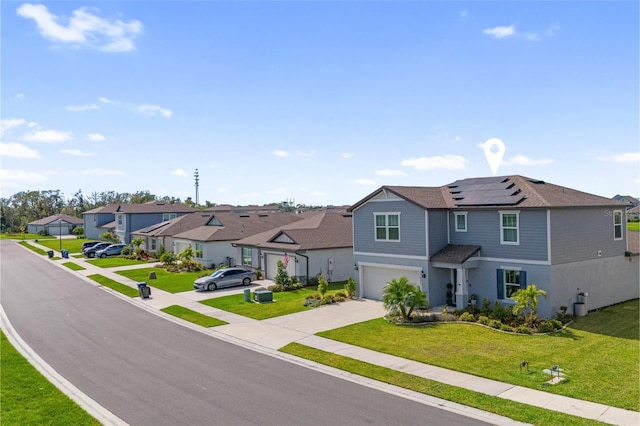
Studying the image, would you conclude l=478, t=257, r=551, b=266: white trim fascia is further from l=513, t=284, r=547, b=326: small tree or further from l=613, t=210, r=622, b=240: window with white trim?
l=613, t=210, r=622, b=240: window with white trim

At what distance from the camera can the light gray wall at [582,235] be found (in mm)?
23188

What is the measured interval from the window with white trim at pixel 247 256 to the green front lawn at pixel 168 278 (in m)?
3.28

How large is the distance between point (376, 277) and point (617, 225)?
14023 mm

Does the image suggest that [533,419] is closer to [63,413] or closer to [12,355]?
[63,413]

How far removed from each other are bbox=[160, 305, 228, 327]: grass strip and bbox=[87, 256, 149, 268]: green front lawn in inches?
959

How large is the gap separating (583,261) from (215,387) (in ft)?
64.4

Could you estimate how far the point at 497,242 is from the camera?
24828mm

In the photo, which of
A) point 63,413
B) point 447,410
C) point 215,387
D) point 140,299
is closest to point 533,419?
point 447,410

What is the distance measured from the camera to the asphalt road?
1277 cm

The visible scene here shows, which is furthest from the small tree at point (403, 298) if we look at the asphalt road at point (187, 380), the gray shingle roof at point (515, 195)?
the asphalt road at point (187, 380)

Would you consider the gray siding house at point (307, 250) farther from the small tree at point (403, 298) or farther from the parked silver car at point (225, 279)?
the small tree at point (403, 298)

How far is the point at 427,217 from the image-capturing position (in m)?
26.4

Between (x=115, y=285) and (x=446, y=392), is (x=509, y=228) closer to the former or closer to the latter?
(x=446, y=392)

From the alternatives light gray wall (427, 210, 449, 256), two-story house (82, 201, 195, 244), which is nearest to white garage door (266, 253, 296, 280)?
light gray wall (427, 210, 449, 256)
